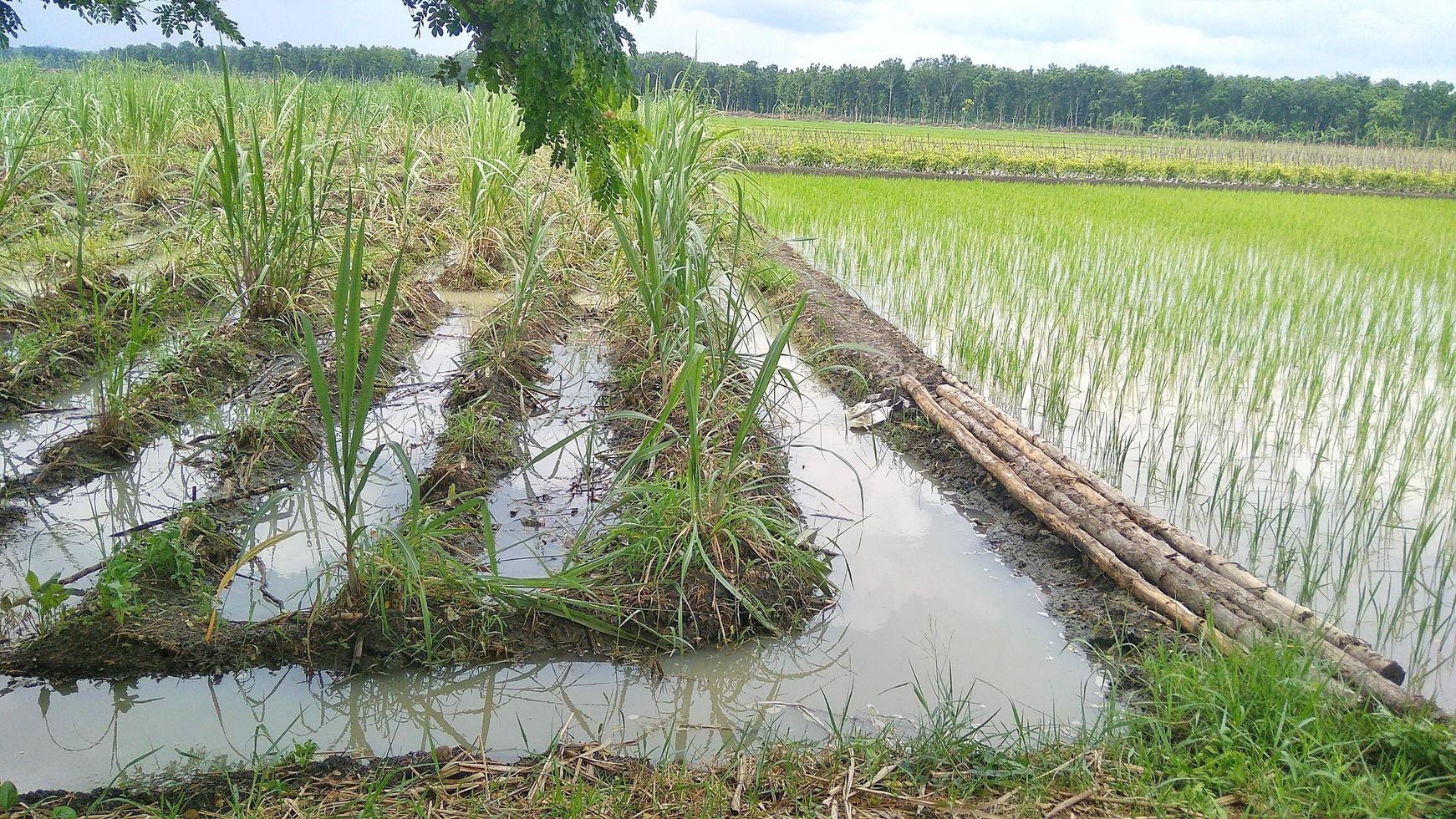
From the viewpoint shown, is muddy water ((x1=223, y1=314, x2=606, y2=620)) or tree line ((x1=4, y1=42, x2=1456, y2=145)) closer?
muddy water ((x1=223, y1=314, x2=606, y2=620))

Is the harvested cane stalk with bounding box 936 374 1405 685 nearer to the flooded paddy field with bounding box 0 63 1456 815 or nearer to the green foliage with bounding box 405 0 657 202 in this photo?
the flooded paddy field with bounding box 0 63 1456 815

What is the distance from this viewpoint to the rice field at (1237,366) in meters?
2.90

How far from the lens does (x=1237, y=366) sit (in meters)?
4.52

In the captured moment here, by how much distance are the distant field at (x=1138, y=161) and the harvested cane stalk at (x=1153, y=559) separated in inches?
515

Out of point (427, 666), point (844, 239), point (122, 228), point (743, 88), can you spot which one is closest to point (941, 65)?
point (743, 88)

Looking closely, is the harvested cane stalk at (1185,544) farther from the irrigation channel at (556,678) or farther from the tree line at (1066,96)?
the tree line at (1066,96)

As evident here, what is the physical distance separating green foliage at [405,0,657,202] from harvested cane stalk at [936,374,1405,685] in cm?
198

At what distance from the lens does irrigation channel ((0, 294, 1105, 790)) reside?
76.4 inches

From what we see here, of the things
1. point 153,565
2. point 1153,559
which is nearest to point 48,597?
point 153,565

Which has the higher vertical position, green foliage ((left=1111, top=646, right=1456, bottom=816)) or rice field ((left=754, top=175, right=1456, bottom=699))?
rice field ((left=754, top=175, right=1456, bottom=699))

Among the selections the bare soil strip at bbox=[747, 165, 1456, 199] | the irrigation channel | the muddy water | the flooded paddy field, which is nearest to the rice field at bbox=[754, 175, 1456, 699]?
the flooded paddy field

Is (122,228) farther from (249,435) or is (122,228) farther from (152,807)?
(152,807)

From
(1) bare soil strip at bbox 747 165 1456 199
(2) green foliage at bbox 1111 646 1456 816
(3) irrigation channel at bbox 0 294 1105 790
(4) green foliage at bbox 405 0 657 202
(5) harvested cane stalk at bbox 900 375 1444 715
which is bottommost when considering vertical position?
(3) irrigation channel at bbox 0 294 1105 790

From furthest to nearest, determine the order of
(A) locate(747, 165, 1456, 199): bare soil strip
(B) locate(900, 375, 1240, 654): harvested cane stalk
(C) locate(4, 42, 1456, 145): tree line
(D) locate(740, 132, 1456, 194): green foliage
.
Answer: (C) locate(4, 42, 1456, 145): tree line → (D) locate(740, 132, 1456, 194): green foliage → (A) locate(747, 165, 1456, 199): bare soil strip → (B) locate(900, 375, 1240, 654): harvested cane stalk
